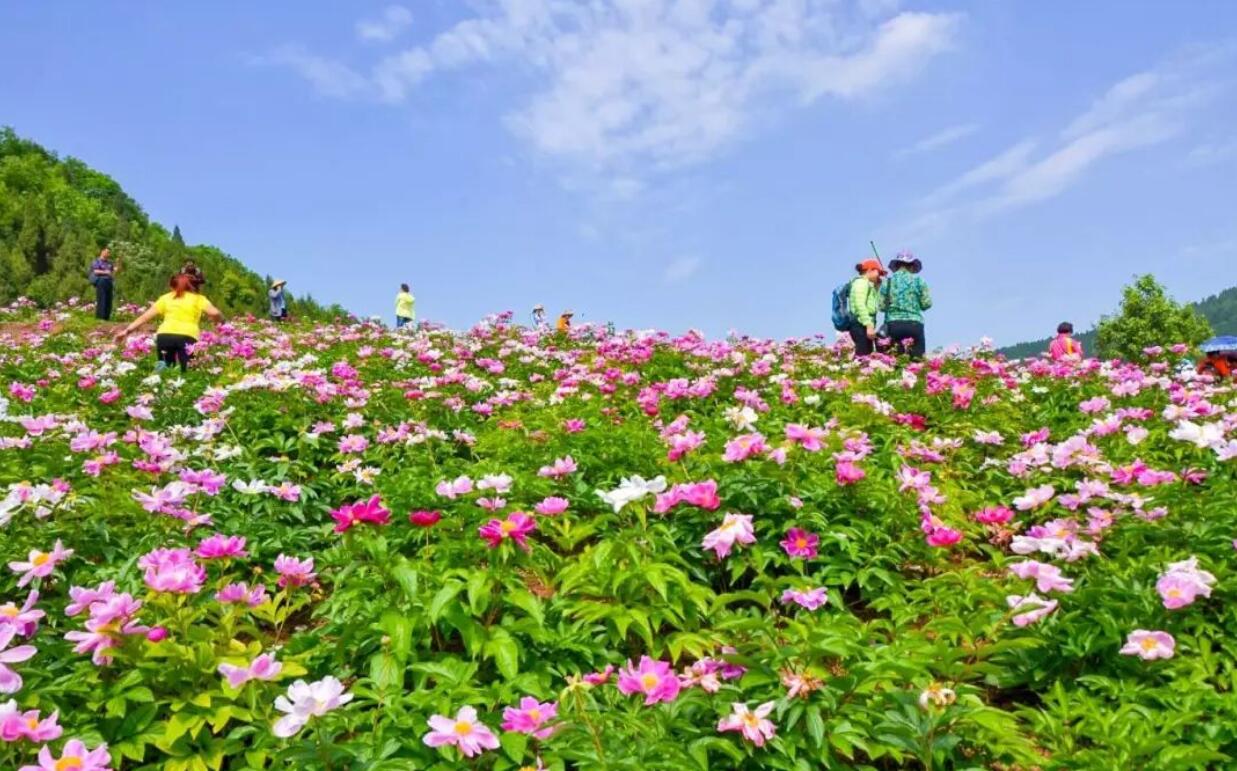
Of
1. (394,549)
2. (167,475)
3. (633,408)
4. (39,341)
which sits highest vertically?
(39,341)

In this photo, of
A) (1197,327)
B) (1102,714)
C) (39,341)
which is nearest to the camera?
(1102,714)

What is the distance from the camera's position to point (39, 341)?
1230cm

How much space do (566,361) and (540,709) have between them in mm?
6885

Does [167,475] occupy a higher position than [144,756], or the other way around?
[167,475]

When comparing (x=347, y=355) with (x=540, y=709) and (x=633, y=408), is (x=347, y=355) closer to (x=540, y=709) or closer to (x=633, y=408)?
(x=633, y=408)

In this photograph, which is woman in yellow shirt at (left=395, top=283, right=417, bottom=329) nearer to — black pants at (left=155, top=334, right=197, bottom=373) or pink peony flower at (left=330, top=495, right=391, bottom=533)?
black pants at (left=155, top=334, right=197, bottom=373)

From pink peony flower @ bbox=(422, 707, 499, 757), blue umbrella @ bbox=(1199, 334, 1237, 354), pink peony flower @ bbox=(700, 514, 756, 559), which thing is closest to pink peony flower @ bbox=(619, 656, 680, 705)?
pink peony flower @ bbox=(422, 707, 499, 757)

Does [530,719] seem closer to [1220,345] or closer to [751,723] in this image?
[751,723]

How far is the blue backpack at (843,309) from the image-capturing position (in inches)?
366

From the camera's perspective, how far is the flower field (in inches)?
87.6

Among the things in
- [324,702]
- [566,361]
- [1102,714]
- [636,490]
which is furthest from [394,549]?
[566,361]

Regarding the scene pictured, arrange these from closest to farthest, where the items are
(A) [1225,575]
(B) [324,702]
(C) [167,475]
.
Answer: (B) [324,702], (A) [1225,575], (C) [167,475]

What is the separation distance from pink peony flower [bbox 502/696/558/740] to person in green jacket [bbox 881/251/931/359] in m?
7.59

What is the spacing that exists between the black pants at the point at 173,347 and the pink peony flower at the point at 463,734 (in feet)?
25.3
